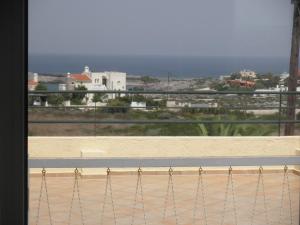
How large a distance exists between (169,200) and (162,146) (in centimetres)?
46

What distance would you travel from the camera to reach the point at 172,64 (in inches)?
108

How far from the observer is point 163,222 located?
9.96 ft

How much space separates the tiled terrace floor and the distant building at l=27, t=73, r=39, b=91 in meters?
0.53

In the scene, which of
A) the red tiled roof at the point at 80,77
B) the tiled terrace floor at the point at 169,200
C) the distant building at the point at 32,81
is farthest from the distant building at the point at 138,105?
the distant building at the point at 32,81

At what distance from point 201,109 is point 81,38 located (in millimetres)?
722

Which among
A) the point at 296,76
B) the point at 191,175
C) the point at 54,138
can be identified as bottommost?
the point at 191,175

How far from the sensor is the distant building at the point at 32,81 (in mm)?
2539

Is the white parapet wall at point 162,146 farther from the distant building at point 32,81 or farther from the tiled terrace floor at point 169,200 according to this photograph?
the distant building at point 32,81

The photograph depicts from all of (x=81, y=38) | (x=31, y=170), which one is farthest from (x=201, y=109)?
(x=31, y=170)

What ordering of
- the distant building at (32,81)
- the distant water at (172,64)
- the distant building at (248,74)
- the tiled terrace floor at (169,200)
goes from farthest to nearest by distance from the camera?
the tiled terrace floor at (169,200) → the distant building at (248,74) → the distant water at (172,64) → the distant building at (32,81)

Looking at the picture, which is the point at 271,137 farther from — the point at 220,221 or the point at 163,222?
the point at 163,222

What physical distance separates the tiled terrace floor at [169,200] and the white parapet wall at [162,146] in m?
0.15

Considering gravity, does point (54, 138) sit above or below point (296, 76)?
below

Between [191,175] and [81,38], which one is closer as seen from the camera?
[81,38]
